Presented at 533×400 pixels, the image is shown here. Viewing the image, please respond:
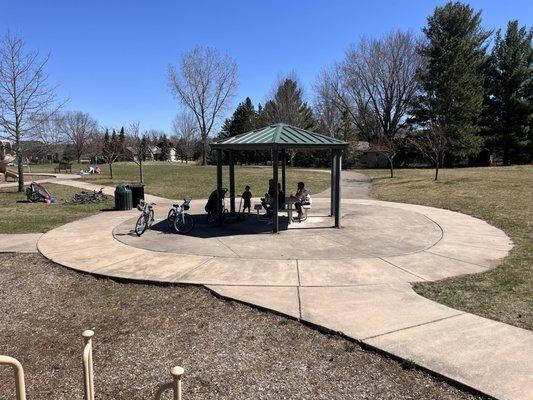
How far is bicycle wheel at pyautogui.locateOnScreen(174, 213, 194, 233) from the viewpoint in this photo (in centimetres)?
1132

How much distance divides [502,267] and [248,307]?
5043mm

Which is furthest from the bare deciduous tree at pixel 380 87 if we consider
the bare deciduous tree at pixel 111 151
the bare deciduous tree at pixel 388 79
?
the bare deciduous tree at pixel 111 151

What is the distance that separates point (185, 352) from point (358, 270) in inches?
152

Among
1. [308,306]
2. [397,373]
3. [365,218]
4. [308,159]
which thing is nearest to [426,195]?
[365,218]

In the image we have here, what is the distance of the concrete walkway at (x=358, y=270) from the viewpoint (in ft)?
15.4

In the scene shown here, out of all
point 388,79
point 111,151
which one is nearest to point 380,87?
point 388,79

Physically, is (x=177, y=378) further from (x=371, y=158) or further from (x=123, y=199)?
(x=371, y=158)

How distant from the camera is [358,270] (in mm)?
7750

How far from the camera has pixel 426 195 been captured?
20.1 metres

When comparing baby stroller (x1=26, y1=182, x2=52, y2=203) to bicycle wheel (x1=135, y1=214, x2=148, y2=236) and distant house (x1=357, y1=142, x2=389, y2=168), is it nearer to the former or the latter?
bicycle wheel (x1=135, y1=214, x2=148, y2=236)

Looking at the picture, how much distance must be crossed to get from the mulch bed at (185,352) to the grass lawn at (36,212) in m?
6.43

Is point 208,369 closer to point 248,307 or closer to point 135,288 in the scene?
point 248,307

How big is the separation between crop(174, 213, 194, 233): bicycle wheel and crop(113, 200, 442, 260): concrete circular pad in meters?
0.18

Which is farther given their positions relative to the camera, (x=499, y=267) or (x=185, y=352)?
(x=499, y=267)
